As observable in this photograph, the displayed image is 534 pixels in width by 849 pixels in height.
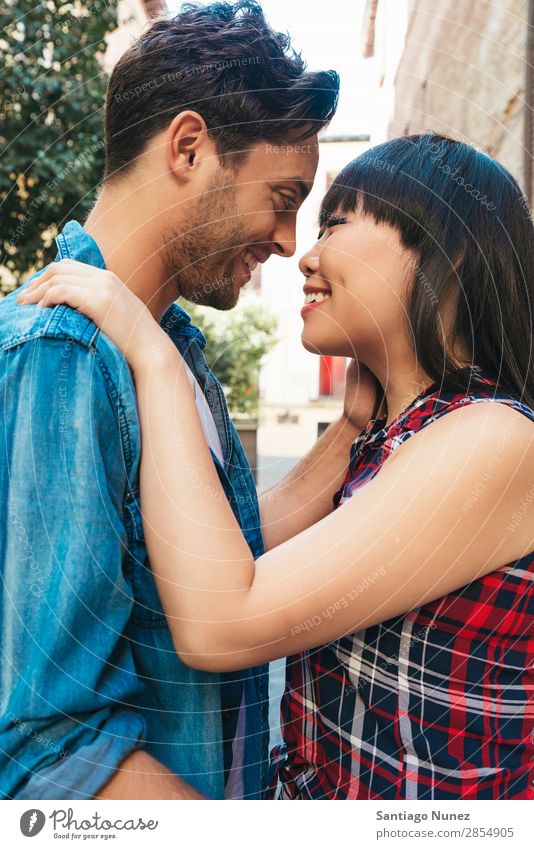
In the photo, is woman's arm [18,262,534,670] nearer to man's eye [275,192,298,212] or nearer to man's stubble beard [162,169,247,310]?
man's stubble beard [162,169,247,310]

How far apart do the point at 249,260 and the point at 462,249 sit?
19.5 inches

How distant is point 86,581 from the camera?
0.87 metres

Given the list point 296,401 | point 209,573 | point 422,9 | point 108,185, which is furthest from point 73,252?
point 296,401

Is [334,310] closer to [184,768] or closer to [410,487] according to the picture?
[410,487]

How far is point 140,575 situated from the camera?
0.99 meters

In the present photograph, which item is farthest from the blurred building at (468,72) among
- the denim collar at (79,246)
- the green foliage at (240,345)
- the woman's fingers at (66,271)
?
the green foliage at (240,345)

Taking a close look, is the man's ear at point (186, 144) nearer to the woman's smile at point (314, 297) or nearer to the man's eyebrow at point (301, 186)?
the man's eyebrow at point (301, 186)

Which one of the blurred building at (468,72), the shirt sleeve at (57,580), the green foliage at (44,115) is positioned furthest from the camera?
the green foliage at (44,115)

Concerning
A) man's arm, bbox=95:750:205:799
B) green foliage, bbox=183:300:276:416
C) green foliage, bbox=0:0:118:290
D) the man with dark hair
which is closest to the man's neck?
the man with dark hair

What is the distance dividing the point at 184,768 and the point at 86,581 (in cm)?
36

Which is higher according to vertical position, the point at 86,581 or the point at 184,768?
the point at 86,581

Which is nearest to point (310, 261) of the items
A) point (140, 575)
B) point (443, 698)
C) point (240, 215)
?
point (240, 215)

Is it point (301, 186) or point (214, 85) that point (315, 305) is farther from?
point (214, 85)

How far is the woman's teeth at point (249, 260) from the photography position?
1.43 m
